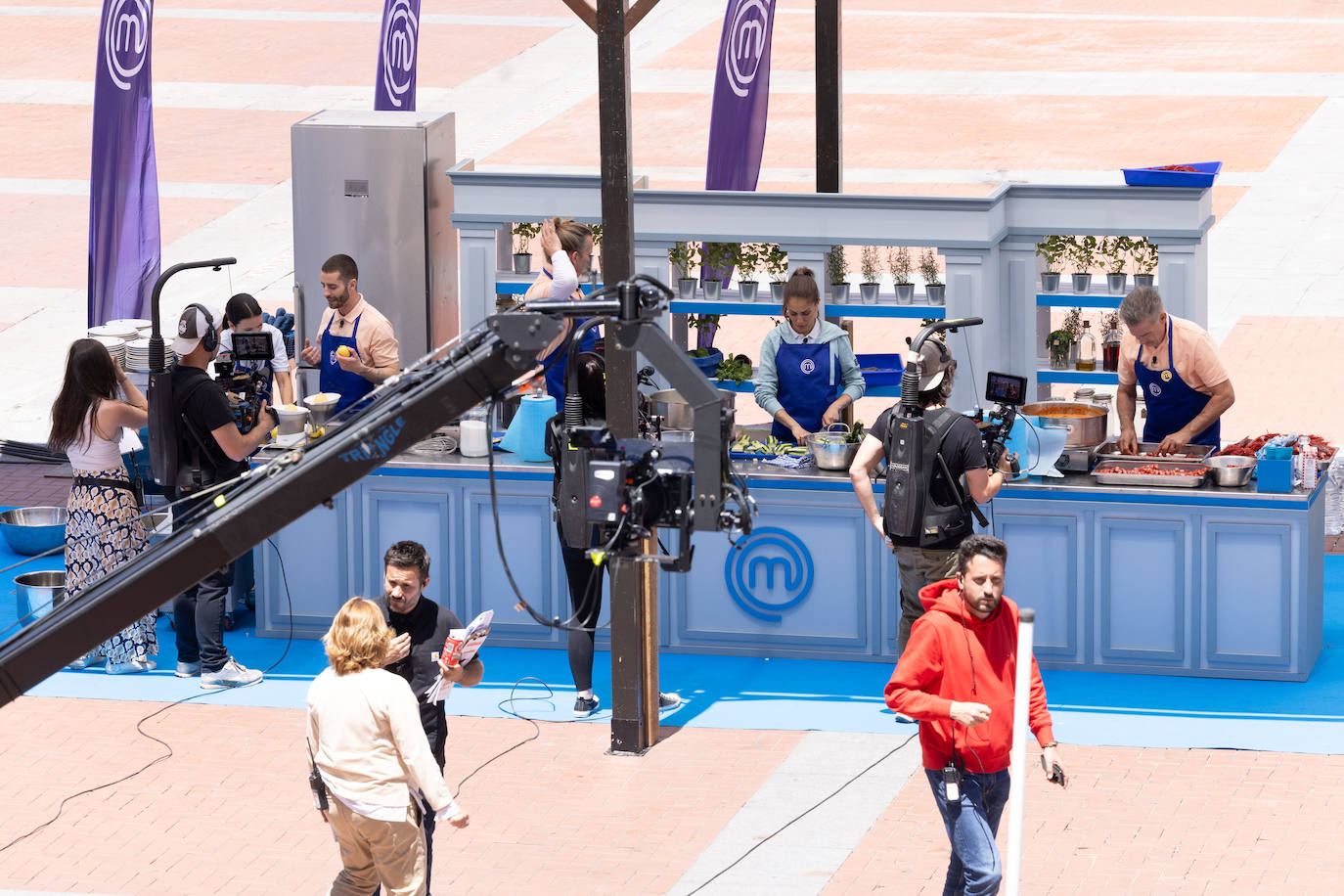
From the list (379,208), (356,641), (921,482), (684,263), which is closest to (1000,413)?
(921,482)

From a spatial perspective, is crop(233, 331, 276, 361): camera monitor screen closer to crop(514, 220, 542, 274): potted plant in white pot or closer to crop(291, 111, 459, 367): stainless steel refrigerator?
crop(291, 111, 459, 367): stainless steel refrigerator

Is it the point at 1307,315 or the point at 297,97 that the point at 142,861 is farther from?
the point at 297,97

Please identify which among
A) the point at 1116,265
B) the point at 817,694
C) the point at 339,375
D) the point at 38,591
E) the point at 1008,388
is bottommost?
the point at 817,694

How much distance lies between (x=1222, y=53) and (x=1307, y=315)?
43.6 ft

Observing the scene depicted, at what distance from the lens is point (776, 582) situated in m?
11.6

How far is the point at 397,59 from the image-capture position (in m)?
16.5

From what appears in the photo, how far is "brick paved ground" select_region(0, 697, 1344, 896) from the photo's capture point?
8805 millimetres

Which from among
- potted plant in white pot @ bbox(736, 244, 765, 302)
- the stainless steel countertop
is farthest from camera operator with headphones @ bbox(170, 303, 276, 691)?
potted plant in white pot @ bbox(736, 244, 765, 302)

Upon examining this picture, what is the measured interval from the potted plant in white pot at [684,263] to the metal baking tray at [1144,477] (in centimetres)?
342

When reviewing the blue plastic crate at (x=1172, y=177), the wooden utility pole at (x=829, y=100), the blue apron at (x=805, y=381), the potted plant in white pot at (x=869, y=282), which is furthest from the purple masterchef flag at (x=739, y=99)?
the blue apron at (x=805, y=381)

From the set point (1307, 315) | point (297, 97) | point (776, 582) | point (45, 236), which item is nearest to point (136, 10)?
point (776, 582)

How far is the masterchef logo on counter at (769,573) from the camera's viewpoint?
1149 cm

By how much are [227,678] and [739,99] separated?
650 centimetres

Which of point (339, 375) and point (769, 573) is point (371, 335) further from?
point (769, 573)
